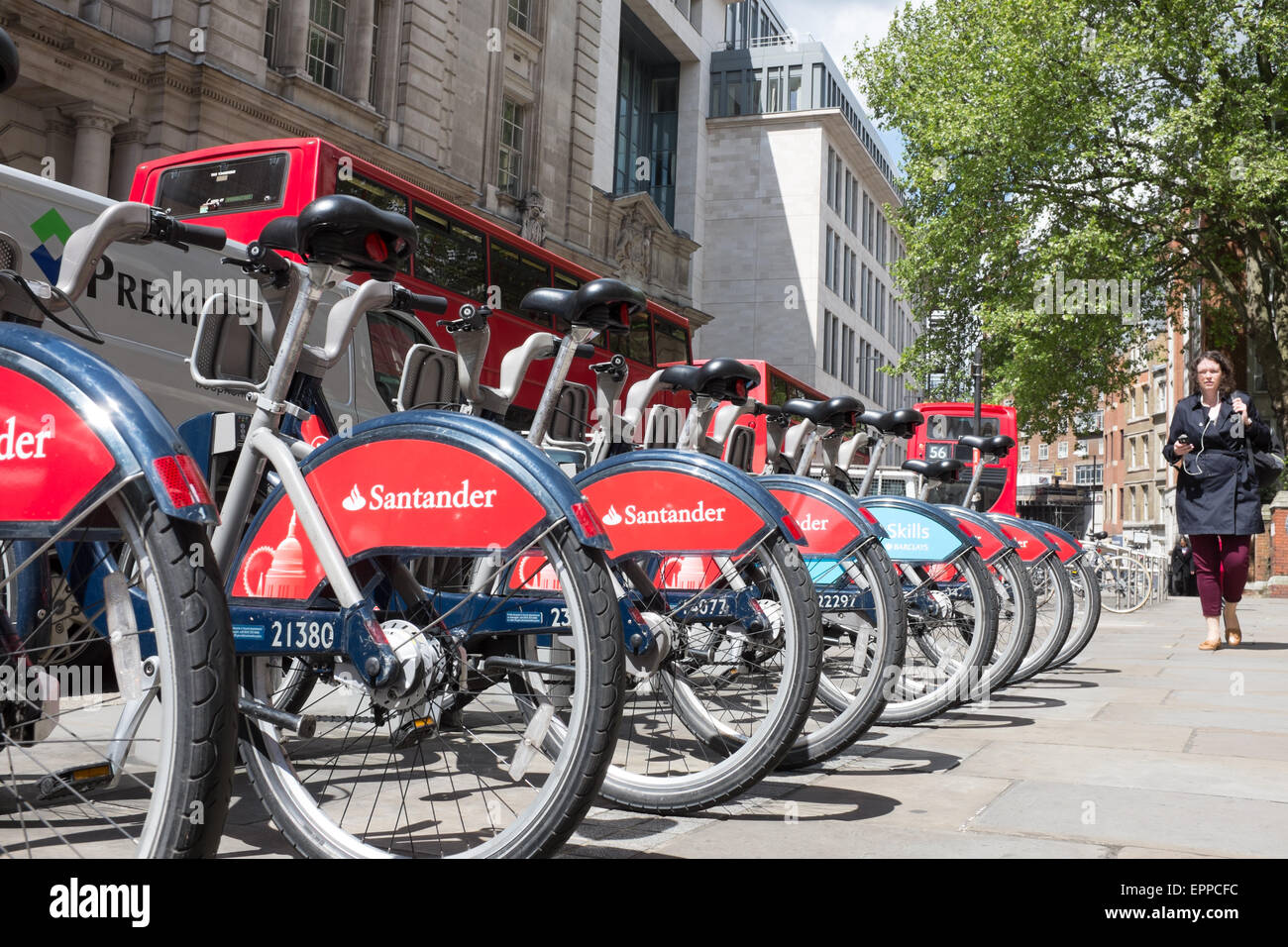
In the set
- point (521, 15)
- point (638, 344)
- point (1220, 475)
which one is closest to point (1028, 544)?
point (1220, 475)

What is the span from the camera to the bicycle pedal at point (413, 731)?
8.48ft

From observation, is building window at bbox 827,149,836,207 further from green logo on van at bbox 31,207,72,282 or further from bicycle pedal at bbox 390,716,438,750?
bicycle pedal at bbox 390,716,438,750

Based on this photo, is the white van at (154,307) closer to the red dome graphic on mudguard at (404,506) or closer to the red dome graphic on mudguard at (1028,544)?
the red dome graphic on mudguard at (404,506)

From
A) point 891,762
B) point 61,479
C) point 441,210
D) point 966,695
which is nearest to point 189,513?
point 61,479

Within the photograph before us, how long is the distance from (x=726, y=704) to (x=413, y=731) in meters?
1.47

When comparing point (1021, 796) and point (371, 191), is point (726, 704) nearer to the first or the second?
point (1021, 796)

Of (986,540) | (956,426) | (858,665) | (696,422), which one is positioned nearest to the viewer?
(858,665)

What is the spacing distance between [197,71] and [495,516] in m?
19.0

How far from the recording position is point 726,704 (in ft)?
12.6

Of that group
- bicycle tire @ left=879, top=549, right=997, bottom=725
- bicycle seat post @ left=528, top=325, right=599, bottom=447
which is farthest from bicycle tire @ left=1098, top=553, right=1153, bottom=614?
bicycle seat post @ left=528, top=325, right=599, bottom=447

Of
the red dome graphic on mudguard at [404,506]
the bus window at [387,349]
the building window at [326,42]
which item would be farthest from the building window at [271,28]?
the red dome graphic on mudguard at [404,506]

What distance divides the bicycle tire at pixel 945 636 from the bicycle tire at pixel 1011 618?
15.6 inches

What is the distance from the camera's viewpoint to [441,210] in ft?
46.6
